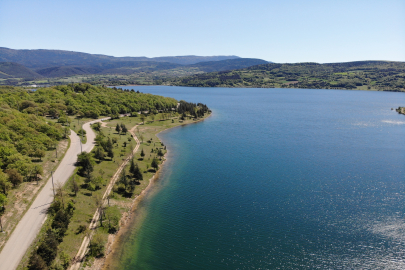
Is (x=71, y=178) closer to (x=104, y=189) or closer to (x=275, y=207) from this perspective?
(x=104, y=189)

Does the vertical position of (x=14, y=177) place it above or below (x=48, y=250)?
above

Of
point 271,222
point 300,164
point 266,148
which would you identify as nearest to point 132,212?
point 271,222

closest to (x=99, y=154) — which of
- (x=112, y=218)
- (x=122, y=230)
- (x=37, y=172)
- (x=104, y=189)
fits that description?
(x=104, y=189)

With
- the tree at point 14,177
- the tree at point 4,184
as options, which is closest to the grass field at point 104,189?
the tree at point 14,177

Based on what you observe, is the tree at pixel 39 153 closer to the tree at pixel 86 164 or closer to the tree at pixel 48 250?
the tree at pixel 86 164

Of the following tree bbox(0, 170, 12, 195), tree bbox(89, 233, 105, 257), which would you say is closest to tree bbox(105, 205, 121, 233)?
tree bbox(89, 233, 105, 257)
